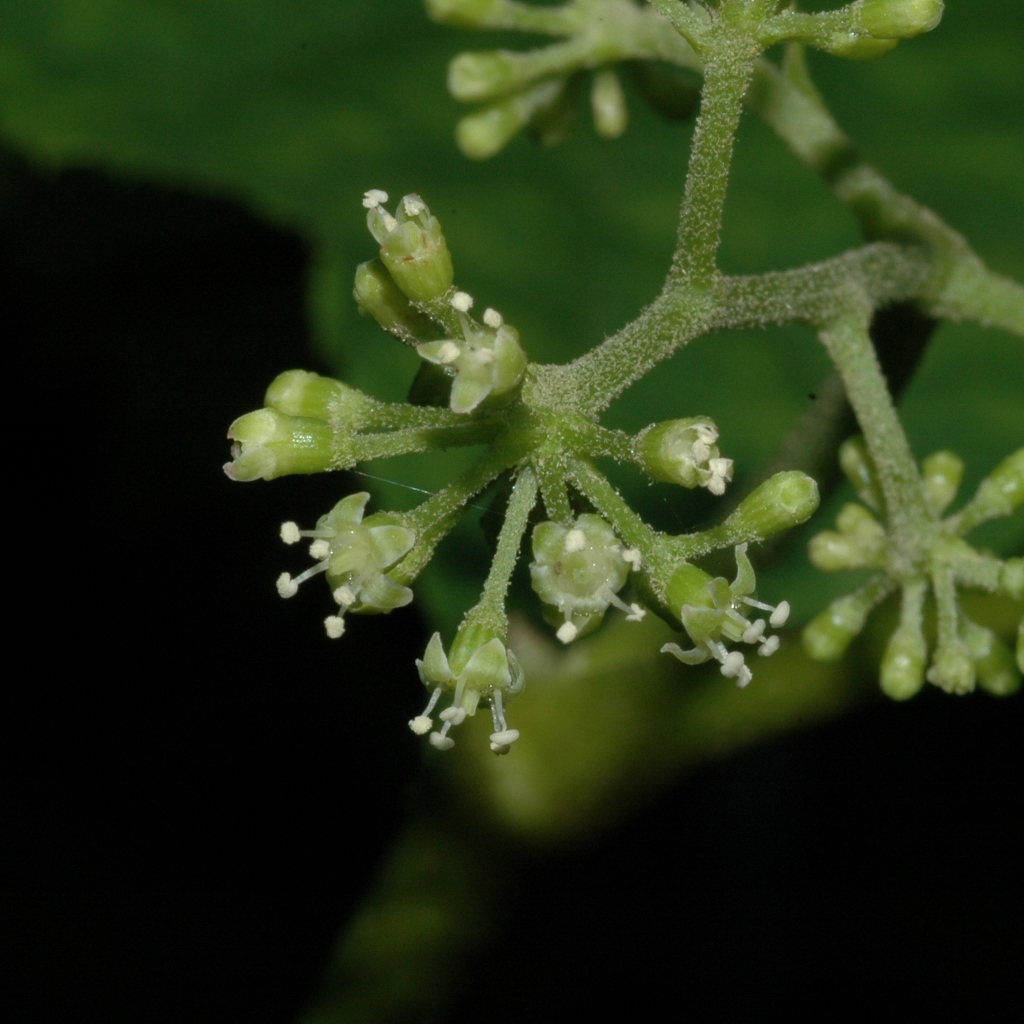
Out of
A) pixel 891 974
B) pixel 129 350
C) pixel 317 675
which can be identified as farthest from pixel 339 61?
pixel 891 974

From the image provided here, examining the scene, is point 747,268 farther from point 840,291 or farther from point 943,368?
point 840,291

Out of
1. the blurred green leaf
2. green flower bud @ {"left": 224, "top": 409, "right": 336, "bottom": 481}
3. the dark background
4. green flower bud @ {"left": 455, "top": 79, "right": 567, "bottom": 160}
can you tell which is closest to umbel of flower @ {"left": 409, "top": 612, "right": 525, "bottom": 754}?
green flower bud @ {"left": 224, "top": 409, "right": 336, "bottom": 481}

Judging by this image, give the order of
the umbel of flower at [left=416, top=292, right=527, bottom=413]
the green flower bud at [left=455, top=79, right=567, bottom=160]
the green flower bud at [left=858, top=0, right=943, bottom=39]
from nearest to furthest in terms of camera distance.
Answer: the umbel of flower at [left=416, top=292, right=527, bottom=413], the green flower bud at [left=858, top=0, right=943, bottom=39], the green flower bud at [left=455, top=79, right=567, bottom=160]

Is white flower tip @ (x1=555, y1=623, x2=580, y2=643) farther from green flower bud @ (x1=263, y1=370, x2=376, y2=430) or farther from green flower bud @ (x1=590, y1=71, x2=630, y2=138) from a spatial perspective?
green flower bud @ (x1=590, y1=71, x2=630, y2=138)

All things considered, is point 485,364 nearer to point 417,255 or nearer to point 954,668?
point 417,255

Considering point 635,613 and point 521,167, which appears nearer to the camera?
point 635,613

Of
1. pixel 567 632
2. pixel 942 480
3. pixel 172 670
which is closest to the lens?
pixel 567 632


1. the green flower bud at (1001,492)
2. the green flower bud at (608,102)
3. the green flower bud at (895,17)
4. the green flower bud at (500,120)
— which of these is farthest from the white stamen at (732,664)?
the green flower bud at (608,102)

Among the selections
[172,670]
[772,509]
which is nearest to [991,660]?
[772,509]
